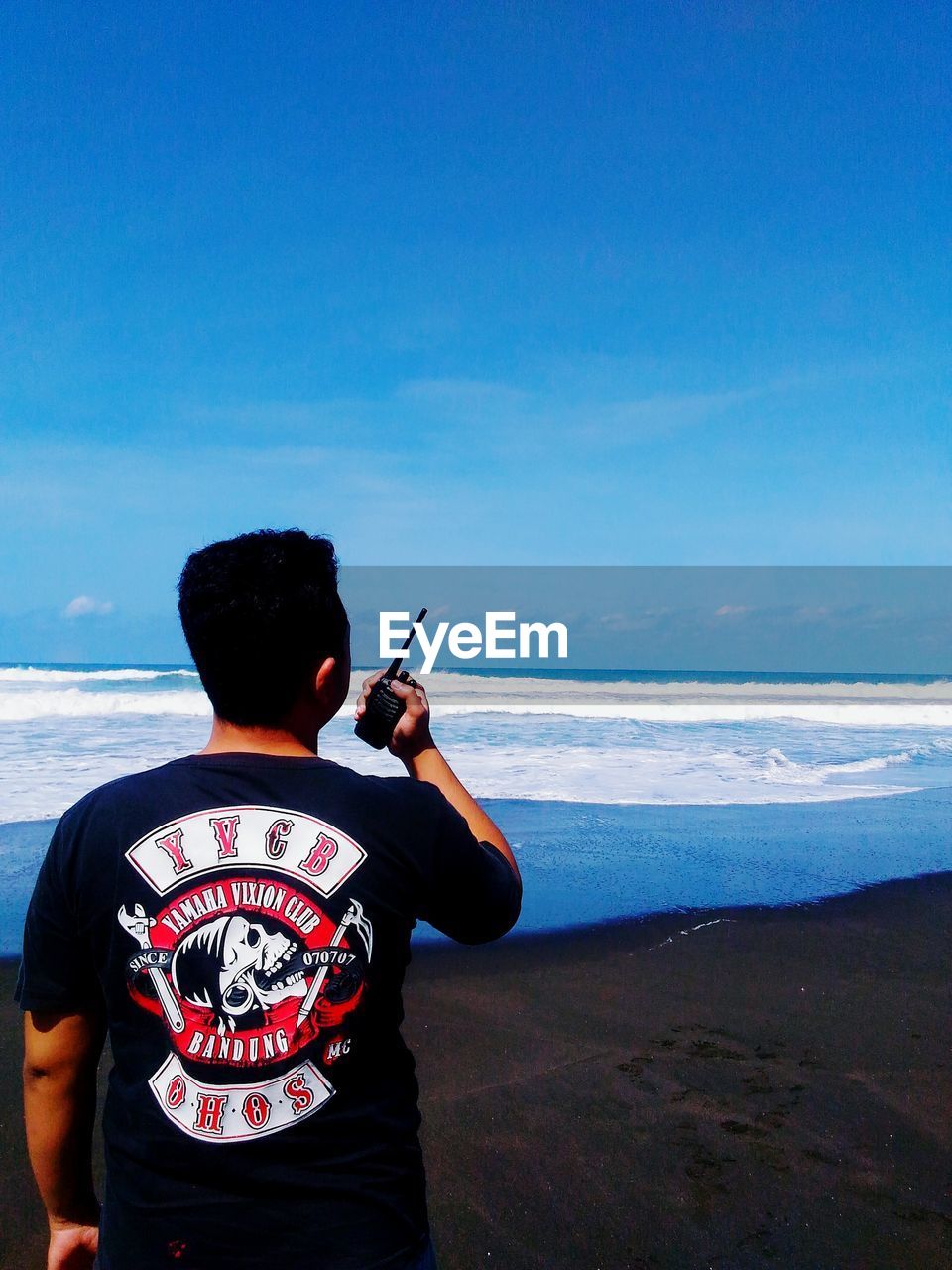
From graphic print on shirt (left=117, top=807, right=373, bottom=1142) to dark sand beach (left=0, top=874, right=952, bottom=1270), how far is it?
5.95 feet

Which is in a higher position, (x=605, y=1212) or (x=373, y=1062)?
(x=373, y=1062)

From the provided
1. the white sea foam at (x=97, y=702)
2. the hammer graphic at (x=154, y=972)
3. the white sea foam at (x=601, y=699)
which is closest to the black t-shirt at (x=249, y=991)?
the hammer graphic at (x=154, y=972)

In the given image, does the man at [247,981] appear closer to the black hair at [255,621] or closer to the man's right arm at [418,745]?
the black hair at [255,621]

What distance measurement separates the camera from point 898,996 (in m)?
4.70

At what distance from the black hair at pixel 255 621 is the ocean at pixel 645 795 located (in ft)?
14.8

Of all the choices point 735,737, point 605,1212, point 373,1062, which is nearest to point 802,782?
point 735,737

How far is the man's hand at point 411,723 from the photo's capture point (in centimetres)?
184

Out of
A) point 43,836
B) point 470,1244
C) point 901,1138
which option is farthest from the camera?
point 43,836

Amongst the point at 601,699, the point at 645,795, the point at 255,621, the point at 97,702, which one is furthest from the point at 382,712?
the point at 601,699

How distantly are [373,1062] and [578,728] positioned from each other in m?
17.2

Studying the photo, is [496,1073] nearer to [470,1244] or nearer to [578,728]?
[470,1244]

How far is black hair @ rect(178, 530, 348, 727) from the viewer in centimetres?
154

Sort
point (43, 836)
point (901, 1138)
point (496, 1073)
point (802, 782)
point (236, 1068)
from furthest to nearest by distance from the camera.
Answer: point (802, 782) < point (43, 836) < point (496, 1073) < point (901, 1138) < point (236, 1068)

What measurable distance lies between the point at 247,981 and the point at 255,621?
1.90 ft
